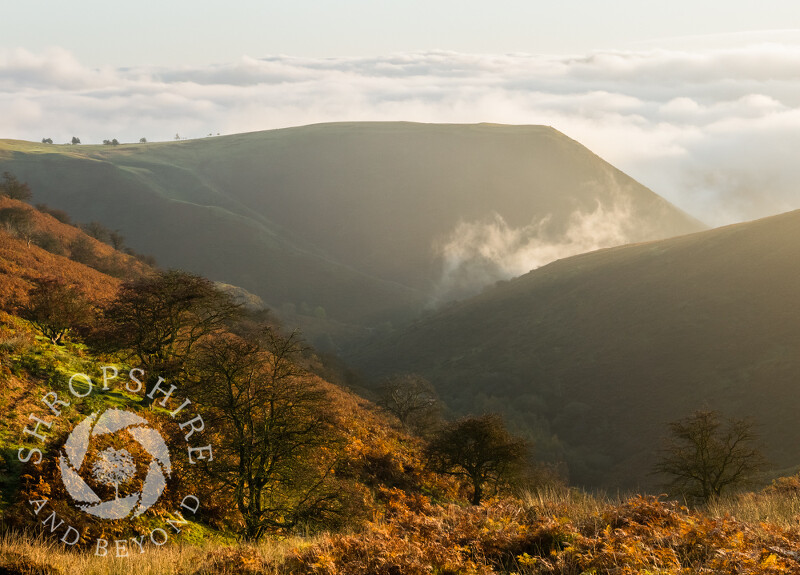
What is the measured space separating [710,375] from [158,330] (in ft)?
268

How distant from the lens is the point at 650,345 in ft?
320

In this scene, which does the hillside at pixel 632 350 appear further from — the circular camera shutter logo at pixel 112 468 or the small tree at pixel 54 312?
the circular camera shutter logo at pixel 112 468

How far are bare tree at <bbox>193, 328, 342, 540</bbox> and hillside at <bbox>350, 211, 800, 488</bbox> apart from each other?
2297 inches

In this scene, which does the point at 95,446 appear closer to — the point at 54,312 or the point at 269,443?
the point at 269,443

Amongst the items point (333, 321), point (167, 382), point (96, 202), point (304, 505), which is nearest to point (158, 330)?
point (167, 382)

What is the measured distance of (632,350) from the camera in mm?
98812

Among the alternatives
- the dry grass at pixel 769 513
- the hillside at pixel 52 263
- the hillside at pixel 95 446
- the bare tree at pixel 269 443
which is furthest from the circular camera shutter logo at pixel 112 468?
the hillside at pixel 52 263

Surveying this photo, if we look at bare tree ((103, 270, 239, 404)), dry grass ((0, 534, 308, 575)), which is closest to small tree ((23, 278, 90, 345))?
bare tree ((103, 270, 239, 404))

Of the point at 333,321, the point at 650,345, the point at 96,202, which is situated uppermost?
the point at 96,202

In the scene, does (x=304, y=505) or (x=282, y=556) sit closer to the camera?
(x=282, y=556)

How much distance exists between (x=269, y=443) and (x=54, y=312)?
46.0 feet

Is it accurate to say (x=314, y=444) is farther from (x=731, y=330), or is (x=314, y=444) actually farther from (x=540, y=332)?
(x=540, y=332)

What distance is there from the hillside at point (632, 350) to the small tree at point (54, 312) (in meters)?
60.3

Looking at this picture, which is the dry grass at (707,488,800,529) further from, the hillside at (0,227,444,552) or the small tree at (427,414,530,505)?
the small tree at (427,414,530,505)
